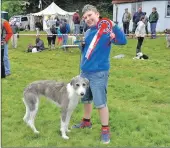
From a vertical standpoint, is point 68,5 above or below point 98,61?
above

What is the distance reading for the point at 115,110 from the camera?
7742mm

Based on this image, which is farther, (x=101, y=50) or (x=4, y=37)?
(x=4, y=37)

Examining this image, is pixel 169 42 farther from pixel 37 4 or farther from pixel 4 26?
pixel 37 4

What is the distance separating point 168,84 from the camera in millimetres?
10883

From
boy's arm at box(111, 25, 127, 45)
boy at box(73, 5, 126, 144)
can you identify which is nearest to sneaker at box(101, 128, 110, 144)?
boy at box(73, 5, 126, 144)

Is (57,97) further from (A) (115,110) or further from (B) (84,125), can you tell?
(A) (115,110)

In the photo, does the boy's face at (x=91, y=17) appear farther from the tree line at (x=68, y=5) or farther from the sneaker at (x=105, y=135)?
the tree line at (x=68, y=5)

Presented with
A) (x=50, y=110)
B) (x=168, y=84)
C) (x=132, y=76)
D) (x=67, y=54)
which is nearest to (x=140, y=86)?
(x=168, y=84)

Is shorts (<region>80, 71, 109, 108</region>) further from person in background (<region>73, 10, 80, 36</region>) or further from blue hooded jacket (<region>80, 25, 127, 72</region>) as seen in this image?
person in background (<region>73, 10, 80, 36</region>)

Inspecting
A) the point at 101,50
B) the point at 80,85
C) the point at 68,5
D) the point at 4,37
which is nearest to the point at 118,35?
the point at 101,50

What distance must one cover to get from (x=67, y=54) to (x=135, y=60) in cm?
388

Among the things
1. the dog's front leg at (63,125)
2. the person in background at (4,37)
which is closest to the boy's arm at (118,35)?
the dog's front leg at (63,125)

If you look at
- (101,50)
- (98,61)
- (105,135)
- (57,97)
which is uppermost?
(101,50)

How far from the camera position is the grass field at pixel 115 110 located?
6.10 m
